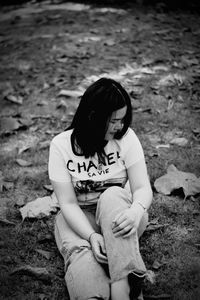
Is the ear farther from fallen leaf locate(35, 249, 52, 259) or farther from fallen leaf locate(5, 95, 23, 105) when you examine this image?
fallen leaf locate(5, 95, 23, 105)

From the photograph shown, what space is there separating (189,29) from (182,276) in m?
5.19

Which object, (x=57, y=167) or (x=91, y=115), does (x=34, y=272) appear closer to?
(x=57, y=167)

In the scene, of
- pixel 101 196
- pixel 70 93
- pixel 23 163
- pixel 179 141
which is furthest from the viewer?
pixel 70 93

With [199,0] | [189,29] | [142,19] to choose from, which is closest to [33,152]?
[189,29]

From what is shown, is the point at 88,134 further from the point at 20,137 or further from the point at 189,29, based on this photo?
the point at 189,29

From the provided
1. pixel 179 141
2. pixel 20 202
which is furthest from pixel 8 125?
pixel 179 141

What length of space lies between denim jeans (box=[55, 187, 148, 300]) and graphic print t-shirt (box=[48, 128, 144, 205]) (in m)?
0.13

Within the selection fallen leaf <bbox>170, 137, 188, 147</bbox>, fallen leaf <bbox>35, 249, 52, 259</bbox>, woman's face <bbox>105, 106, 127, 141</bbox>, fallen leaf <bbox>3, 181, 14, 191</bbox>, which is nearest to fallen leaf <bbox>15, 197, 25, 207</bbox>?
fallen leaf <bbox>3, 181, 14, 191</bbox>

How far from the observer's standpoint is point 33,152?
11.8ft

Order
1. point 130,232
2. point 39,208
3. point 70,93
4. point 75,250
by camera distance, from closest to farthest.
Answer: point 130,232 → point 75,250 → point 39,208 → point 70,93

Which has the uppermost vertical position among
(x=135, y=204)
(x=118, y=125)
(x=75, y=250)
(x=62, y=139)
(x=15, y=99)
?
(x=118, y=125)

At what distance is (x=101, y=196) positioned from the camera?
2.13m

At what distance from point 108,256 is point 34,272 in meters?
0.56

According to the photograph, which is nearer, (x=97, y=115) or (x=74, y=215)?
(x=97, y=115)
